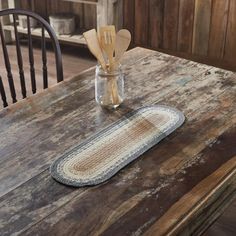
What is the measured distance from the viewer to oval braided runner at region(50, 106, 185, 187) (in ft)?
A: 4.20

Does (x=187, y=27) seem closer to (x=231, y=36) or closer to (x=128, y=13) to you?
(x=231, y=36)

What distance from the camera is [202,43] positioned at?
12.0ft

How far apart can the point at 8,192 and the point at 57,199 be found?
5.2 inches

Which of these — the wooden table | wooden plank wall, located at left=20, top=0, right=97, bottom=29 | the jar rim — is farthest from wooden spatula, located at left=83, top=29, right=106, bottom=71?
wooden plank wall, located at left=20, top=0, right=97, bottom=29

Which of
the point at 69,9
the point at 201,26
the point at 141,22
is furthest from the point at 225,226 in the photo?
the point at 69,9

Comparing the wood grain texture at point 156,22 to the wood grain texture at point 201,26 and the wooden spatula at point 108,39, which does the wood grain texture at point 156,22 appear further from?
the wooden spatula at point 108,39

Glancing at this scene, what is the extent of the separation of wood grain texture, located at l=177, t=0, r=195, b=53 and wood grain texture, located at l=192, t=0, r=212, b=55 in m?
0.04

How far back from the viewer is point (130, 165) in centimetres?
132

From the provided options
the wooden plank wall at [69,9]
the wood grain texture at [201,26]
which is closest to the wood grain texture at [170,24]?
the wood grain texture at [201,26]

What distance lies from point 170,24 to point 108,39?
90.1 inches

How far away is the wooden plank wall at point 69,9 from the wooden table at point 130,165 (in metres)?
2.63

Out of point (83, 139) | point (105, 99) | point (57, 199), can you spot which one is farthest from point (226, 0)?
point (57, 199)

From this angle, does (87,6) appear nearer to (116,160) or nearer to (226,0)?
(226,0)

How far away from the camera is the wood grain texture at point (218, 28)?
3447mm
